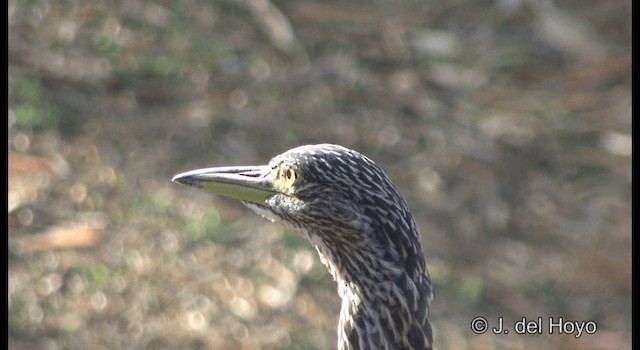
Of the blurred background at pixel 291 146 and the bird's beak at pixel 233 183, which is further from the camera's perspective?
the blurred background at pixel 291 146

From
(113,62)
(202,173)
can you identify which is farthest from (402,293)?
(113,62)

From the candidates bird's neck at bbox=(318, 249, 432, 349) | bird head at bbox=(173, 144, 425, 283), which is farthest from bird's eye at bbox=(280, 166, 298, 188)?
bird's neck at bbox=(318, 249, 432, 349)

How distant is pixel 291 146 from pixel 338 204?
4.58m

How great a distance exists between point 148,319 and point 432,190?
7.99ft

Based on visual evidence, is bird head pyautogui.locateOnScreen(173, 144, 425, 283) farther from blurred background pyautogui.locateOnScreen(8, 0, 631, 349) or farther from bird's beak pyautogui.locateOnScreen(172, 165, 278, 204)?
blurred background pyautogui.locateOnScreen(8, 0, 631, 349)

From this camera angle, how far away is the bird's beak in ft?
→ 16.5

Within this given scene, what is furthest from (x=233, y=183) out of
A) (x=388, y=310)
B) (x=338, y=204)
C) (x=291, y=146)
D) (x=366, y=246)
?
(x=291, y=146)

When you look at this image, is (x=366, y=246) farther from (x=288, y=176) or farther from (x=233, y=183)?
(x=233, y=183)

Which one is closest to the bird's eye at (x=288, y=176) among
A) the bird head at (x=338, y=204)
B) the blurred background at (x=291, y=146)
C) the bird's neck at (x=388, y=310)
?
the bird head at (x=338, y=204)

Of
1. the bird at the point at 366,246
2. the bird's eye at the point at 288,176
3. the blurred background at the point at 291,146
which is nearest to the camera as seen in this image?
the bird at the point at 366,246

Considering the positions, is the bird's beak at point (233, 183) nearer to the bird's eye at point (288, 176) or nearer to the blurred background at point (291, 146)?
the bird's eye at point (288, 176)

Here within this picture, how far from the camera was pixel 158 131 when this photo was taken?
950cm

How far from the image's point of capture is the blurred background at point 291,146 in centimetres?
793

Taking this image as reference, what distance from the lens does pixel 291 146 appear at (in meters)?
9.38
